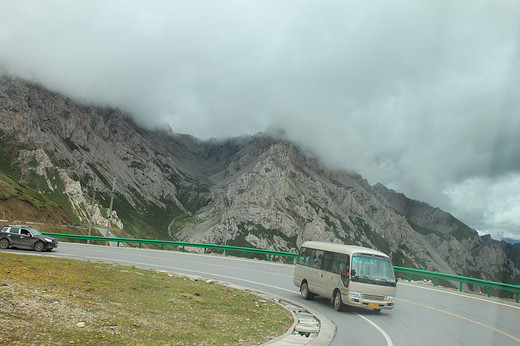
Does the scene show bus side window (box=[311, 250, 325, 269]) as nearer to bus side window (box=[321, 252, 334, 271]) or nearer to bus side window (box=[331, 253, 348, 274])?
bus side window (box=[321, 252, 334, 271])

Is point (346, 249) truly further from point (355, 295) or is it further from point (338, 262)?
point (355, 295)

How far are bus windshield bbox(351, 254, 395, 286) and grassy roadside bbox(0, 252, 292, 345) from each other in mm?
3550

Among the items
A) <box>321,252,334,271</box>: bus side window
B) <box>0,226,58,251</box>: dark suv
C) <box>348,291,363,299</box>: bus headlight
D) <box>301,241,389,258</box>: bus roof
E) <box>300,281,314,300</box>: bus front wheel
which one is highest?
<box>301,241,389,258</box>: bus roof

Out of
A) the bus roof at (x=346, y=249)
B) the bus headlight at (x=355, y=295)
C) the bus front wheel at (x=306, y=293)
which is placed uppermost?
the bus roof at (x=346, y=249)

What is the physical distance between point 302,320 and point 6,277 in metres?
10.4

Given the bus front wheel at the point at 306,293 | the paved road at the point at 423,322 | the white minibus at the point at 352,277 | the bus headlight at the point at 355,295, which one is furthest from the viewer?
the bus front wheel at the point at 306,293

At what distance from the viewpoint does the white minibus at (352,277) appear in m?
15.5

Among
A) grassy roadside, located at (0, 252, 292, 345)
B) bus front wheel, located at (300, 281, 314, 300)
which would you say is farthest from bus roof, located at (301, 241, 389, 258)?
grassy roadside, located at (0, 252, 292, 345)

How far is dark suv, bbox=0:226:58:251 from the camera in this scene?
2948 centimetres

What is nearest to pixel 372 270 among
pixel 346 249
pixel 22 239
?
pixel 346 249

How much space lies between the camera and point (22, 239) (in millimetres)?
29875

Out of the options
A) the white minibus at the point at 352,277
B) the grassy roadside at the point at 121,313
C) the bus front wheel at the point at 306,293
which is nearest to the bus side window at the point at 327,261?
the white minibus at the point at 352,277

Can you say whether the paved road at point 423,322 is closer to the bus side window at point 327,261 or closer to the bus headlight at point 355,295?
the bus headlight at point 355,295

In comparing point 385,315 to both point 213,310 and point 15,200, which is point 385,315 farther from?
point 15,200
